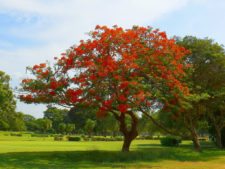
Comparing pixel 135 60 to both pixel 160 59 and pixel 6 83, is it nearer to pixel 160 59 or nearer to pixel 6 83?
pixel 160 59

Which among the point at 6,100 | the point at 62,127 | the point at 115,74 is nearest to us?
the point at 115,74

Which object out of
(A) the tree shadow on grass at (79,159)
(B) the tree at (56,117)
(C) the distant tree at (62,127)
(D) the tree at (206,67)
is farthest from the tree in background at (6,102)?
(B) the tree at (56,117)

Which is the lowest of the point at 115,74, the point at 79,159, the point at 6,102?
the point at 79,159

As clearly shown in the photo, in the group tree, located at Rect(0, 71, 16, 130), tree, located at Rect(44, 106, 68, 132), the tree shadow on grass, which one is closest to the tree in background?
tree, located at Rect(0, 71, 16, 130)

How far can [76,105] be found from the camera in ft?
84.7

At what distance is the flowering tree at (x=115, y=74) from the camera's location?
23422 millimetres

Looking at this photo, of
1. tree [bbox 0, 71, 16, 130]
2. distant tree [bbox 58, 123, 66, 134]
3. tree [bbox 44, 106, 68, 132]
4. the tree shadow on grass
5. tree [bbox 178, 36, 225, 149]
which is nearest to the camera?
the tree shadow on grass

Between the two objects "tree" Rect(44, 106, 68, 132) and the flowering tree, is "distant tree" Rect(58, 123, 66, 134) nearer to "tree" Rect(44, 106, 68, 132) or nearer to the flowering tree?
"tree" Rect(44, 106, 68, 132)

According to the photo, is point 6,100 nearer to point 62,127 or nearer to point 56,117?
point 62,127

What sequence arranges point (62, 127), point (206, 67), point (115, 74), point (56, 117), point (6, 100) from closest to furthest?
point (115, 74) → point (206, 67) → point (6, 100) → point (62, 127) → point (56, 117)

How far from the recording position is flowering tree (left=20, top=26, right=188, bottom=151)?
76.8 ft

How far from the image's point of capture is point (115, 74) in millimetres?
23344

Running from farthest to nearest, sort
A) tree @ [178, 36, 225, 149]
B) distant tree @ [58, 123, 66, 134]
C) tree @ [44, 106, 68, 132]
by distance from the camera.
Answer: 1. tree @ [44, 106, 68, 132]
2. distant tree @ [58, 123, 66, 134]
3. tree @ [178, 36, 225, 149]

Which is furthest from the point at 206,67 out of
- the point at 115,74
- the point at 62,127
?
the point at 62,127
